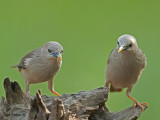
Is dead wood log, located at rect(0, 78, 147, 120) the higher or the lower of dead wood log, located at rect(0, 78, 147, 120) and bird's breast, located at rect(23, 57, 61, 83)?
the lower

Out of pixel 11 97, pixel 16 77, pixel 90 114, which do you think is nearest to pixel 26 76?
pixel 11 97

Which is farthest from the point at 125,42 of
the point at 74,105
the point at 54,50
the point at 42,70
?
the point at 42,70

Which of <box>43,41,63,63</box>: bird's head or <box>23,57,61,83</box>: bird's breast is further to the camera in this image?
<box>23,57,61,83</box>: bird's breast

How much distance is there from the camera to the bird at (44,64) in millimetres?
4164

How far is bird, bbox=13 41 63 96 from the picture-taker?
4164mm

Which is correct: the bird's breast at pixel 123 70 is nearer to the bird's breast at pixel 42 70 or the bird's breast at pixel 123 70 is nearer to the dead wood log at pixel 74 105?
the dead wood log at pixel 74 105

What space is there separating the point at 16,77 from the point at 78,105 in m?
3.35

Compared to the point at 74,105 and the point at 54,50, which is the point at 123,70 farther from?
the point at 74,105

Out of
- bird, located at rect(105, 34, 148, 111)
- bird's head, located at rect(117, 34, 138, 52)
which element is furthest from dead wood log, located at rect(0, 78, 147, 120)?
bird's head, located at rect(117, 34, 138, 52)

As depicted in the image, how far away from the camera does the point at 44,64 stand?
14.2 ft

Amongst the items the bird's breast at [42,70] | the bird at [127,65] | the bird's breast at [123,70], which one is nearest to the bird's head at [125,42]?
the bird at [127,65]

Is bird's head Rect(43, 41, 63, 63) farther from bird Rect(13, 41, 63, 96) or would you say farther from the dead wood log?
the dead wood log

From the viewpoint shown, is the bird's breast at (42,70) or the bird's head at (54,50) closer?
the bird's head at (54,50)

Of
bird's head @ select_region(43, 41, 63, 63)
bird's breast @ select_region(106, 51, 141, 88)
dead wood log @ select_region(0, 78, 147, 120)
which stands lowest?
dead wood log @ select_region(0, 78, 147, 120)
